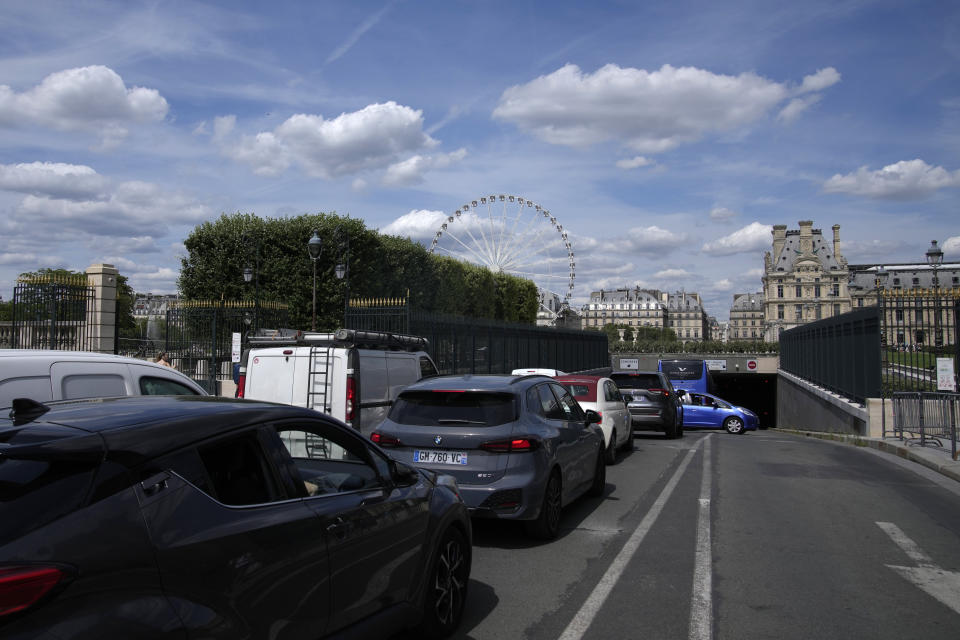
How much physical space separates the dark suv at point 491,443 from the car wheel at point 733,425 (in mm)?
20371

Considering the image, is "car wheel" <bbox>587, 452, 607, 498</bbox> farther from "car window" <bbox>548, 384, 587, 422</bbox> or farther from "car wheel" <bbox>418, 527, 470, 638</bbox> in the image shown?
Result: "car wheel" <bbox>418, 527, 470, 638</bbox>

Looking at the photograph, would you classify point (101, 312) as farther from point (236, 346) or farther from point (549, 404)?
point (549, 404)

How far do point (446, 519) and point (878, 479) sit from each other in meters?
9.85

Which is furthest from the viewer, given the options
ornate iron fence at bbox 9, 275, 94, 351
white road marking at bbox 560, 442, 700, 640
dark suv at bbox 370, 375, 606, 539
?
ornate iron fence at bbox 9, 275, 94, 351

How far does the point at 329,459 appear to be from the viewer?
14.8 ft

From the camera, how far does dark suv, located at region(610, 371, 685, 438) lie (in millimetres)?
20031

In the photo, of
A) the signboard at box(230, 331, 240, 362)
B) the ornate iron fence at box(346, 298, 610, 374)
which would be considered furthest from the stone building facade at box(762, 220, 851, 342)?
the signboard at box(230, 331, 240, 362)

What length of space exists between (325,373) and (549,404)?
3471mm

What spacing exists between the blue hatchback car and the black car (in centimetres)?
2445

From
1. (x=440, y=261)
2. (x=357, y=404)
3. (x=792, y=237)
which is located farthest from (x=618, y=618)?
(x=792, y=237)

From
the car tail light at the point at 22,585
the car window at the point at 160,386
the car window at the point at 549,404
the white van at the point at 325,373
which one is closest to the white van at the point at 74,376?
the car window at the point at 160,386

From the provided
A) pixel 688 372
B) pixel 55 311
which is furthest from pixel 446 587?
A: pixel 688 372

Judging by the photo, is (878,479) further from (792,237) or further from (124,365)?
(792,237)

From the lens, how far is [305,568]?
3344mm
